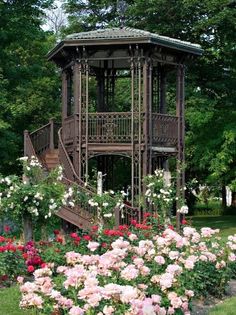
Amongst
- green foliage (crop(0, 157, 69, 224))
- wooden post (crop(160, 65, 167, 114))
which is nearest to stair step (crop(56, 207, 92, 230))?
green foliage (crop(0, 157, 69, 224))

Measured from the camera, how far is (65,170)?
1764 centimetres

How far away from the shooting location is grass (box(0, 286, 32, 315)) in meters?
7.72

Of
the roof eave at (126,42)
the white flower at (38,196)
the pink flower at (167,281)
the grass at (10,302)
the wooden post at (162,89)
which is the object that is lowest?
the grass at (10,302)

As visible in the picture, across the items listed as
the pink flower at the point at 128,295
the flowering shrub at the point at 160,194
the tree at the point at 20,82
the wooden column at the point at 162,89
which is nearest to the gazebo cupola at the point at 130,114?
the wooden column at the point at 162,89

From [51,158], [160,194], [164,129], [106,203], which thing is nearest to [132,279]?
[106,203]

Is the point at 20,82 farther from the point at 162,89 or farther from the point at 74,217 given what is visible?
the point at 74,217

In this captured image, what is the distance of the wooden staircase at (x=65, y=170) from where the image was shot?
1574 centimetres

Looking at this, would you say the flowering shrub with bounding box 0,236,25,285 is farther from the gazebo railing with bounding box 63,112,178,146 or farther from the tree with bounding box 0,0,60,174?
the tree with bounding box 0,0,60,174

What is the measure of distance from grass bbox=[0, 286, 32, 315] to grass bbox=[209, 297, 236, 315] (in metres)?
2.49

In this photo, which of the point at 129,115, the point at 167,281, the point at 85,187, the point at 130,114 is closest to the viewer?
the point at 167,281

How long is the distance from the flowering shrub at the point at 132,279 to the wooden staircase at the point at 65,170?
4902mm

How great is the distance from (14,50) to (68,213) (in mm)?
13035

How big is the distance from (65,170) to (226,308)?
9952mm

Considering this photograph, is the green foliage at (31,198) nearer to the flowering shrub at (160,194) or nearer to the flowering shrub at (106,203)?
the flowering shrub at (106,203)
